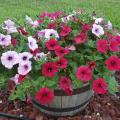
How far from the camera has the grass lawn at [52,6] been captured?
23.3ft

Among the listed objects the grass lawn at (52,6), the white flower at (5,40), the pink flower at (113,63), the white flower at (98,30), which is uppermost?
the white flower at (98,30)

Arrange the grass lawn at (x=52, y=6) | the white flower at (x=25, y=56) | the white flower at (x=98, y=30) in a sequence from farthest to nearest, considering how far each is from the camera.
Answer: the grass lawn at (x=52, y=6) < the white flower at (x=98, y=30) < the white flower at (x=25, y=56)

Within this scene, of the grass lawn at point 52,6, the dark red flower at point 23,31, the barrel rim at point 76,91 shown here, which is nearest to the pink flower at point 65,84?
the barrel rim at point 76,91

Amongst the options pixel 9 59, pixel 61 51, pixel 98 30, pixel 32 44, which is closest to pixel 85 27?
pixel 98 30

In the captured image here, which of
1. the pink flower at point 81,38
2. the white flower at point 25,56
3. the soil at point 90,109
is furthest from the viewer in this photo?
the soil at point 90,109

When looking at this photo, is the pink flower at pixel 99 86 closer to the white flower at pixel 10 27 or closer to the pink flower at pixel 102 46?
the pink flower at pixel 102 46

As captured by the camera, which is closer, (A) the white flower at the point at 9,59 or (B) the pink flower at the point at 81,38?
(A) the white flower at the point at 9,59

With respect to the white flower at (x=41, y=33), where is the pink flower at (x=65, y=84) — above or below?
below

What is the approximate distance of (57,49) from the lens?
9.69 ft

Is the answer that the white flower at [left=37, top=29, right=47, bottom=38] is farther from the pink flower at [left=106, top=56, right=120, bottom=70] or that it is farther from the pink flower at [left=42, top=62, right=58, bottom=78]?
the pink flower at [left=106, top=56, right=120, bottom=70]

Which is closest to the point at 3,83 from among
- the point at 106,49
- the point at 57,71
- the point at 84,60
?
the point at 57,71

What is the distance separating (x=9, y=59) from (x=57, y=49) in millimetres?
385

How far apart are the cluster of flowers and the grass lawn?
3.45 meters

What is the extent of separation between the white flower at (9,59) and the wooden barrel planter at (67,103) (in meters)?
0.41
